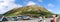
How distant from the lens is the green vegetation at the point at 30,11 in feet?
4.45

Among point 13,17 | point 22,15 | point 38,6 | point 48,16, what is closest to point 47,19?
point 48,16

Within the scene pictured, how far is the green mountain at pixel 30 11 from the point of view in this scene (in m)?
1.36

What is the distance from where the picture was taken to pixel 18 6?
4.48 feet

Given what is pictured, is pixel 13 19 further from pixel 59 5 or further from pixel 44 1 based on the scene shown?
pixel 59 5

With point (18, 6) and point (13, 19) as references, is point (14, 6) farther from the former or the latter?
point (13, 19)

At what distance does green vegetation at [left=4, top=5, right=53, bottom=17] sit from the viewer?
4.45ft

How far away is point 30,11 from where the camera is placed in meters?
1.36

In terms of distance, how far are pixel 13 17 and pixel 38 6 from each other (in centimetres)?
32

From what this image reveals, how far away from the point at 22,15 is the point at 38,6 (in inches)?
8.6

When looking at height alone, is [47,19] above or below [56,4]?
below

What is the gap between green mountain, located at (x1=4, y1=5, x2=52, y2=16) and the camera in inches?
53.4

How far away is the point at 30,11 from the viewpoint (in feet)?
4.46

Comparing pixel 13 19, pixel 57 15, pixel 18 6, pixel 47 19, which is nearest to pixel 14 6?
pixel 18 6

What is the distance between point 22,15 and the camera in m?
1.35
